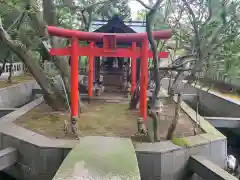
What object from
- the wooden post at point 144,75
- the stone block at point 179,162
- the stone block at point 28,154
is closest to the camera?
the stone block at point 179,162

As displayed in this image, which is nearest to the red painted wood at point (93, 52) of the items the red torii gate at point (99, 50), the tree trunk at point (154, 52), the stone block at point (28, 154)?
the red torii gate at point (99, 50)

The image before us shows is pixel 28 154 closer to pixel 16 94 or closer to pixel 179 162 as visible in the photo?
pixel 179 162

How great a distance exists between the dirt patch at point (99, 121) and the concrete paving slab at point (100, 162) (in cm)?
124

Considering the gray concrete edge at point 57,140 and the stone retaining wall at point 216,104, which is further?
the stone retaining wall at point 216,104

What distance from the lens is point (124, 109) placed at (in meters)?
9.91

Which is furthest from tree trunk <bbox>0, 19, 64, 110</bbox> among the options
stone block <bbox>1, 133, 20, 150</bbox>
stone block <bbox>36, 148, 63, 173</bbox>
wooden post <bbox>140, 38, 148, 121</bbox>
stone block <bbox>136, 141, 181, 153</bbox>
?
stone block <bbox>136, 141, 181, 153</bbox>

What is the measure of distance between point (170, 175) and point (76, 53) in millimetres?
3873

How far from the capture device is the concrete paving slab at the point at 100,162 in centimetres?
404

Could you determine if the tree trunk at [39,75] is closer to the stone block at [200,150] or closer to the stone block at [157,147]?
the stone block at [157,147]

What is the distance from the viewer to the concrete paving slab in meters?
4.04

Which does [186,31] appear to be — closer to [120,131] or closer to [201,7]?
[201,7]

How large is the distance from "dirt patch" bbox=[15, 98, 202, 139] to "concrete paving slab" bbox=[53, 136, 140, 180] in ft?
4.06

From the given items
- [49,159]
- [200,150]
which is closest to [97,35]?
[49,159]

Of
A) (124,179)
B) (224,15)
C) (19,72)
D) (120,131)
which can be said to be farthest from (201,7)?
(19,72)
